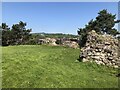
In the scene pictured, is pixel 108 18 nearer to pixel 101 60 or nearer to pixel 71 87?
pixel 101 60

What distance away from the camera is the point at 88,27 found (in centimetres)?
8356

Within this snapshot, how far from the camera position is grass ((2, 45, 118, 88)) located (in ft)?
60.8

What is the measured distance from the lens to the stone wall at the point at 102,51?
25.9 m

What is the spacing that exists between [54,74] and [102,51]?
8253 mm

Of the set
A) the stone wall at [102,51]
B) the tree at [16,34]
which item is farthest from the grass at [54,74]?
the tree at [16,34]

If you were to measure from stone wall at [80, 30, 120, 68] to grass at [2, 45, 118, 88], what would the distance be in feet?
4.07

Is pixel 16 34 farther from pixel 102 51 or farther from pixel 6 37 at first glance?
pixel 102 51

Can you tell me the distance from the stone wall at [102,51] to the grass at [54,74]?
124 cm

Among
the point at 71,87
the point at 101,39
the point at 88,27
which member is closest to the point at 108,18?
the point at 88,27

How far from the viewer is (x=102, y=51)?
26812mm

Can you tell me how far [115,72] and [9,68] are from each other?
394 inches

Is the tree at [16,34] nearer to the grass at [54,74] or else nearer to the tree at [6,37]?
the tree at [6,37]

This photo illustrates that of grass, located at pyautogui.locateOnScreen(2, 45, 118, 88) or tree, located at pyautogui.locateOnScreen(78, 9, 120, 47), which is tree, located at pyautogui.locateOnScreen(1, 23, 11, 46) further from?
grass, located at pyautogui.locateOnScreen(2, 45, 118, 88)

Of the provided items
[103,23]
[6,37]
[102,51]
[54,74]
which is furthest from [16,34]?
[54,74]
